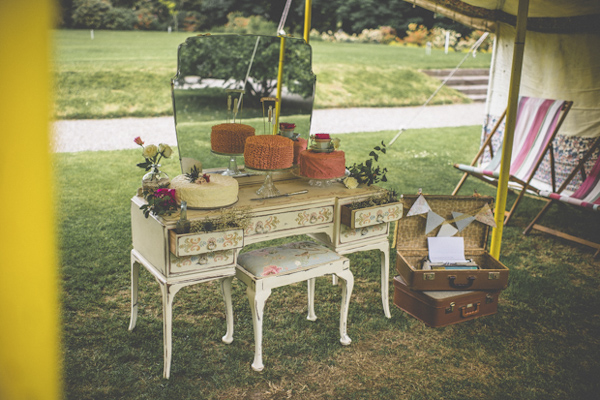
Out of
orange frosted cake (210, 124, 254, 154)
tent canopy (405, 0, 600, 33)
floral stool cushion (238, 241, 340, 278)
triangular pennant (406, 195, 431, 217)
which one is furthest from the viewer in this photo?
tent canopy (405, 0, 600, 33)

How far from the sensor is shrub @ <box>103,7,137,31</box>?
15.8m

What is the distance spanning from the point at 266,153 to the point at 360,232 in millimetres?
712

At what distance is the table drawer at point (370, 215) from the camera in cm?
272

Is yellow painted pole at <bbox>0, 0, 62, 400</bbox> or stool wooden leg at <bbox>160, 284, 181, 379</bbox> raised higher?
yellow painted pole at <bbox>0, 0, 62, 400</bbox>

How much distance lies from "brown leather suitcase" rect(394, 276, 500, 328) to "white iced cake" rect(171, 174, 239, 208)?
134 cm

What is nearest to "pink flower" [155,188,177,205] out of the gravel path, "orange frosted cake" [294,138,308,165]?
"orange frosted cake" [294,138,308,165]

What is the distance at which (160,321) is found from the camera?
3.11 meters

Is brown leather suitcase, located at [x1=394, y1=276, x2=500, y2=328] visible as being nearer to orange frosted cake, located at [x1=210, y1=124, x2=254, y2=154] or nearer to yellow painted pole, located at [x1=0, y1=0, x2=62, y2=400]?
orange frosted cake, located at [x1=210, y1=124, x2=254, y2=154]

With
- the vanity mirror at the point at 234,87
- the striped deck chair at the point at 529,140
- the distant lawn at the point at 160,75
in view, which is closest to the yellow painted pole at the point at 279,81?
the vanity mirror at the point at 234,87

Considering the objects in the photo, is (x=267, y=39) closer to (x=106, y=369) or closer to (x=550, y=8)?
(x=106, y=369)

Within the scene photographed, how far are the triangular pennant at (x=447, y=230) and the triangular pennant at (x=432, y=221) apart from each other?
6 centimetres

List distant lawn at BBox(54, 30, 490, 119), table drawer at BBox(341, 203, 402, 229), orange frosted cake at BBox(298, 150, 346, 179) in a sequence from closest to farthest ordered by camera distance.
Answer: table drawer at BBox(341, 203, 402, 229), orange frosted cake at BBox(298, 150, 346, 179), distant lawn at BBox(54, 30, 490, 119)

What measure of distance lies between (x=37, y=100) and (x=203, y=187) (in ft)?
6.68

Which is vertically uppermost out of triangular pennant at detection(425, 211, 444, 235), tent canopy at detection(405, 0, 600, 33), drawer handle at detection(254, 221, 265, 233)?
tent canopy at detection(405, 0, 600, 33)
